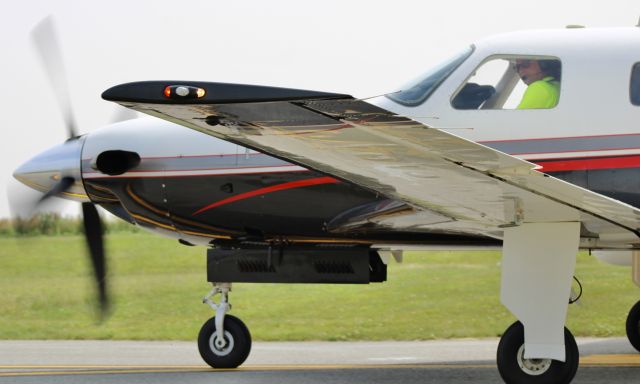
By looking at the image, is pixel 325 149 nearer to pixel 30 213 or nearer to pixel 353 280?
pixel 353 280

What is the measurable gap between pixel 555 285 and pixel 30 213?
5.63 meters

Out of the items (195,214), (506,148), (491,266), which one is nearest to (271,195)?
(195,214)

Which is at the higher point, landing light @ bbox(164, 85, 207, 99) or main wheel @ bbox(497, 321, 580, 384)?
landing light @ bbox(164, 85, 207, 99)

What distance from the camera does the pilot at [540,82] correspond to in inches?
371

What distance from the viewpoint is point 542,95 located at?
945 cm

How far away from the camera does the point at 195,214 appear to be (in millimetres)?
10656

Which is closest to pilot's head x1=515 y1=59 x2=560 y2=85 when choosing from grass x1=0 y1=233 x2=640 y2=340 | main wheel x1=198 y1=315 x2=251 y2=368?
main wheel x1=198 y1=315 x2=251 y2=368

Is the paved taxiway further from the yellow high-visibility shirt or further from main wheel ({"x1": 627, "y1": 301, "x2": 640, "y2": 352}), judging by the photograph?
Answer: the yellow high-visibility shirt

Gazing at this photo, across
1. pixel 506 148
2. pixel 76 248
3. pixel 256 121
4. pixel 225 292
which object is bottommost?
pixel 76 248

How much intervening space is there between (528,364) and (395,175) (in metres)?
2.32

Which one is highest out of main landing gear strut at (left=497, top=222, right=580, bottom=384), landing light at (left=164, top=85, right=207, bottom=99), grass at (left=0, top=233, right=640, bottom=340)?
landing light at (left=164, top=85, right=207, bottom=99)

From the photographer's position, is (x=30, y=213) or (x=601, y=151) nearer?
(x=601, y=151)

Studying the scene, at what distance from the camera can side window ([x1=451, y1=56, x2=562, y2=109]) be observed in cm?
946

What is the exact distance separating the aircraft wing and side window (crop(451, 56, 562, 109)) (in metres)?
1.13
